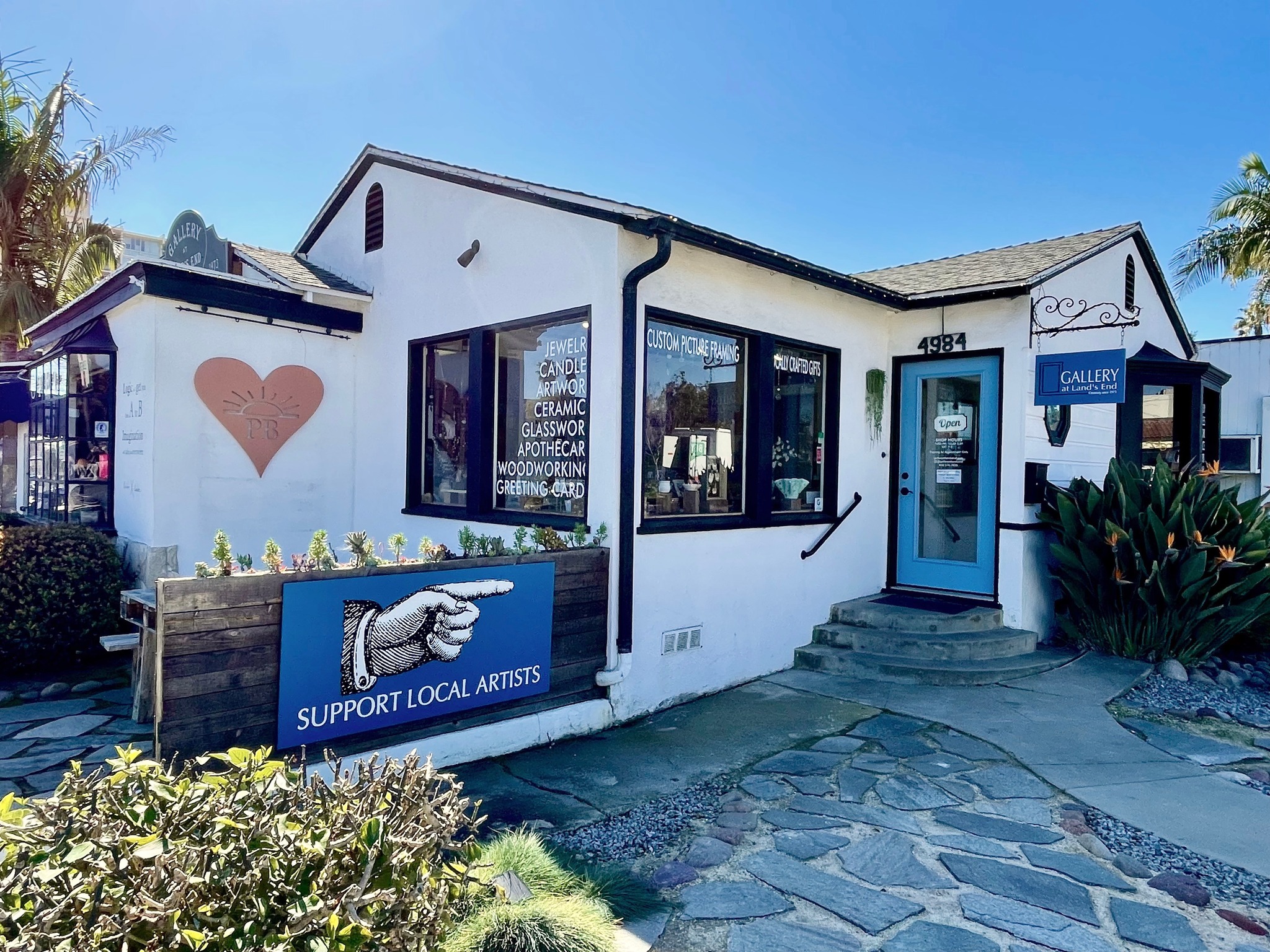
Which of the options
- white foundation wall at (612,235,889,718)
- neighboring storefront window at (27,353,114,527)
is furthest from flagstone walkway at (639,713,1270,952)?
neighboring storefront window at (27,353,114,527)

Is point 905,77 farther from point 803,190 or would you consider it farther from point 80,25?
point 80,25

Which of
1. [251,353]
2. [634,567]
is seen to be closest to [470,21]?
[251,353]

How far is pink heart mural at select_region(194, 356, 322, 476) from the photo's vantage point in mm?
7141

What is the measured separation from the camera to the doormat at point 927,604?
7.39 m

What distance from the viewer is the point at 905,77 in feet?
33.2

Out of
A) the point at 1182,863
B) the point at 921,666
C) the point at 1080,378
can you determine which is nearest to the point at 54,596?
the point at 921,666

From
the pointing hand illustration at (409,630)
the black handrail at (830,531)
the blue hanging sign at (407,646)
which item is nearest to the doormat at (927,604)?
the black handrail at (830,531)

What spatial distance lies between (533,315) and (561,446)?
105cm

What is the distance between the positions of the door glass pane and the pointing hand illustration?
4.90 metres

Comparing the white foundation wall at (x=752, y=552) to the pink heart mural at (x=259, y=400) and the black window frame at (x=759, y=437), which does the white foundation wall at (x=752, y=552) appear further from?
the pink heart mural at (x=259, y=400)

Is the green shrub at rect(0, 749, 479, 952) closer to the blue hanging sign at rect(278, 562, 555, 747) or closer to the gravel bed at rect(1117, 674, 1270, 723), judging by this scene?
the blue hanging sign at rect(278, 562, 555, 747)

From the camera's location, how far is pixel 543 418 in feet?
20.9

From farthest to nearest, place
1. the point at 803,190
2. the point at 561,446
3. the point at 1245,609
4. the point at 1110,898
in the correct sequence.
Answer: the point at 803,190 < the point at 1245,609 < the point at 561,446 < the point at 1110,898

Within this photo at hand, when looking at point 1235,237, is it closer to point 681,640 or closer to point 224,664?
point 681,640
